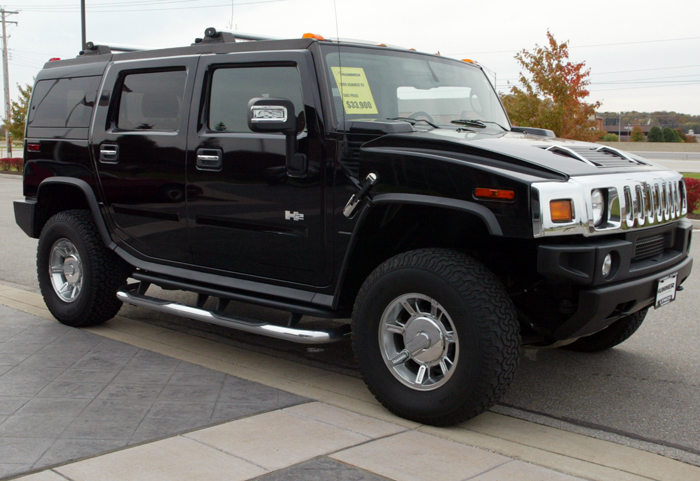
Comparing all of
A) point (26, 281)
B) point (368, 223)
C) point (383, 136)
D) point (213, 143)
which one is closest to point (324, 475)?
point (368, 223)

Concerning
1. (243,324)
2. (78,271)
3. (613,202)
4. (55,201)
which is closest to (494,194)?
(613,202)

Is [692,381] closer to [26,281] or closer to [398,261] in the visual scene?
[398,261]

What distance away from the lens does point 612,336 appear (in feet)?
16.5

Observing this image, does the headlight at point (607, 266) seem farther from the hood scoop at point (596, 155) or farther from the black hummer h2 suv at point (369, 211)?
the hood scoop at point (596, 155)

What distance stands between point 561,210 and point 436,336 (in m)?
0.89

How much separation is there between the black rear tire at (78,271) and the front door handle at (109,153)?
0.58 meters

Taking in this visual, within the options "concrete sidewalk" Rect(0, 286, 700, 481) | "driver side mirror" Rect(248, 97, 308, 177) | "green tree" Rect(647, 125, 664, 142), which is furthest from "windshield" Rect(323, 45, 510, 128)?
"green tree" Rect(647, 125, 664, 142)

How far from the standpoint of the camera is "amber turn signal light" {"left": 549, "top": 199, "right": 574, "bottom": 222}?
3.45 m

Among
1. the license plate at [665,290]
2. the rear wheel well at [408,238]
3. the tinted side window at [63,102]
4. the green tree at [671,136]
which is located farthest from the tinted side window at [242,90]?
the green tree at [671,136]

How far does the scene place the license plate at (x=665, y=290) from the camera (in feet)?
12.9

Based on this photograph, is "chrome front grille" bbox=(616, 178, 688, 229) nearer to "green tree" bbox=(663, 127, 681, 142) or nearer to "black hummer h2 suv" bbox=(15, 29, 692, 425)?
"black hummer h2 suv" bbox=(15, 29, 692, 425)

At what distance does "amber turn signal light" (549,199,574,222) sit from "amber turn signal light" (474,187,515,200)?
0.62 ft

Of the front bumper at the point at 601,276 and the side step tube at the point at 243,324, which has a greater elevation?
the front bumper at the point at 601,276

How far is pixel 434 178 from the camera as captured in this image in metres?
3.76
